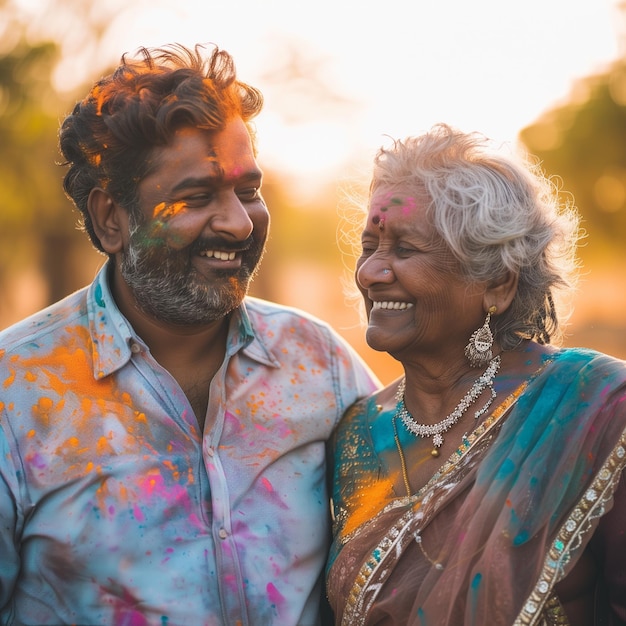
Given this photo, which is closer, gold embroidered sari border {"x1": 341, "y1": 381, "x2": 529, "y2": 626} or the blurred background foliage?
gold embroidered sari border {"x1": 341, "y1": 381, "x2": 529, "y2": 626}

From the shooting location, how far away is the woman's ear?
11.1 feet

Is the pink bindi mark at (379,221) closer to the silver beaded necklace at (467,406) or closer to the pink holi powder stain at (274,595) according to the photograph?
the silver beaded necklace at (467,406)

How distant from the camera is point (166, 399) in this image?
136 inches

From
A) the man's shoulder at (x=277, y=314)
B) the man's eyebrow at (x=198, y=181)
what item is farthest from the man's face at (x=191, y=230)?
the man's shoulder at (x=277, y=314)

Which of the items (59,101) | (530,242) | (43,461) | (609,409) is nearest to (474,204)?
(530,242)

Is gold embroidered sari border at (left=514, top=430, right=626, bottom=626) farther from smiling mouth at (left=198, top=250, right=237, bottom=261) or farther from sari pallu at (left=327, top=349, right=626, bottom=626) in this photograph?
smiling mouth at (left=198, top=250, right=237, bottom=261)

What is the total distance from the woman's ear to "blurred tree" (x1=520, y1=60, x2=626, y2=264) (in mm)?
19629

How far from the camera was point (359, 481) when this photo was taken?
141 inches

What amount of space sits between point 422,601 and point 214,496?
0.88 m

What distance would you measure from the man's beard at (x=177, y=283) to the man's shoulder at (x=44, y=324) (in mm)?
243

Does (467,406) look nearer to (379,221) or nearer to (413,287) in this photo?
(413,287)

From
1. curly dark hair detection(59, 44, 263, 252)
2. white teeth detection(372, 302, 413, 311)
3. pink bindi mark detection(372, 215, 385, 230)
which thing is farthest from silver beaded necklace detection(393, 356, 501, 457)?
curly dark hair detection(59, 44, 263, 252)

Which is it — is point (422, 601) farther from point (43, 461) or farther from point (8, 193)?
point (8, 193)

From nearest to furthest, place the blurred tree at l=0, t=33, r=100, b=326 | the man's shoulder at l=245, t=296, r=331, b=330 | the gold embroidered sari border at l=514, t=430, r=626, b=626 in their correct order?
the gold embroidered sari border at l=514, t=430, r=626, b=626
the man's shoulder at l=245, t=296, r=331, b=330
the blurred tree at l=0, t=33, r=100, b=326
